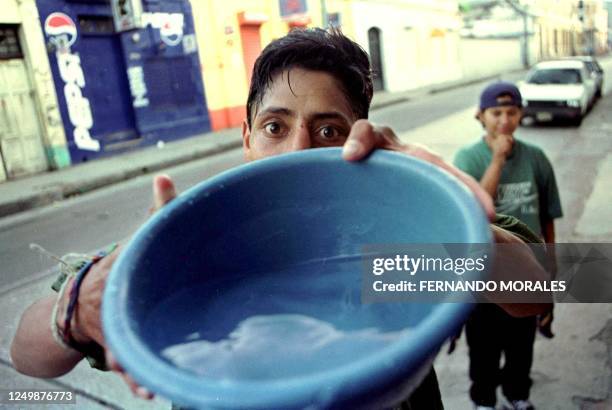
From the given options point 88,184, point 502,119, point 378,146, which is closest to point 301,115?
point 378,146

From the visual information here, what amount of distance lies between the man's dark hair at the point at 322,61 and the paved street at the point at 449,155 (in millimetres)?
1647

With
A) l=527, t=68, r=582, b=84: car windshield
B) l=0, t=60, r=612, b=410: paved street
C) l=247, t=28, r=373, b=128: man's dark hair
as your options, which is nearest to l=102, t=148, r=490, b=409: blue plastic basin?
l=247, t=28, r=373, b=128: man's dark hair

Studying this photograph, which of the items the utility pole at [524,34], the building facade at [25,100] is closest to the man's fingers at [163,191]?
the building facade at [25,100]

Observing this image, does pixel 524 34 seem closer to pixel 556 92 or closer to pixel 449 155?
pixel 556 92

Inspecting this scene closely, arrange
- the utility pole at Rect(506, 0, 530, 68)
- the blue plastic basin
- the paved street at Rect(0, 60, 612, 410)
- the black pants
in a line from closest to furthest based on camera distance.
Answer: the blue plastic basin, the black pants, the paved street at Rect(0, 60, 612, 410), the utility pole at Rect(506, 0, 530, 68)

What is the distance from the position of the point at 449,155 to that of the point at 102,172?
5.81 meters

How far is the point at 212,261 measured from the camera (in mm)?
864

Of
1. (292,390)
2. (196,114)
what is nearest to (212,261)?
(292,390)

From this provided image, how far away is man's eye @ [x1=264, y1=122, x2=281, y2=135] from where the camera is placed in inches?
49.4

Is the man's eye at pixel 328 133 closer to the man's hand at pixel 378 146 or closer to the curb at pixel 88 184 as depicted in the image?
the man's hand at pixel 378 146

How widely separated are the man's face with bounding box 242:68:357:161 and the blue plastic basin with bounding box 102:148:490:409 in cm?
36

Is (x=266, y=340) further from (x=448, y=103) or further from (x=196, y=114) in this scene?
(x=448, y=103)

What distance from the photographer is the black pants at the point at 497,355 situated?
2332 mm

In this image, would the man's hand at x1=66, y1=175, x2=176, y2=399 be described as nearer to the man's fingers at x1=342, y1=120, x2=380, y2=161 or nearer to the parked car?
the man's fingers at x1=342, y1=120, x2=380, y2=161
